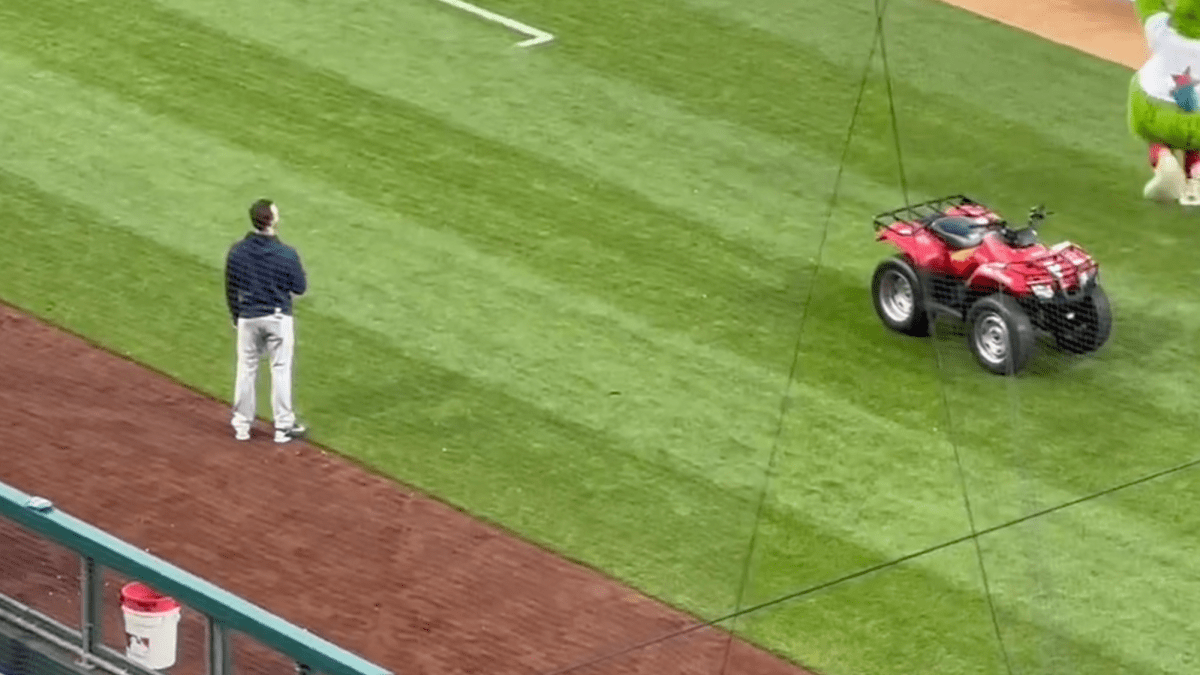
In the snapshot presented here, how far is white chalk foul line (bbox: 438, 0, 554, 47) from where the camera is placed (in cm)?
2089

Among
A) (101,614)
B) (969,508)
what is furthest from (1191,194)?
(101,614)

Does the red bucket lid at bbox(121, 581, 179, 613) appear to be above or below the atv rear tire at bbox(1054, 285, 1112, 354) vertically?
above

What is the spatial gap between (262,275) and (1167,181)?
19.9 ft

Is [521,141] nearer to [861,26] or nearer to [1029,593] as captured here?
[861,26]

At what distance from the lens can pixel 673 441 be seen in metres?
15.8

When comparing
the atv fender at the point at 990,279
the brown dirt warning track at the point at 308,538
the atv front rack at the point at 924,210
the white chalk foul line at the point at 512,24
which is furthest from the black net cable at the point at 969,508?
the white chalk foul line at the point at 512,24

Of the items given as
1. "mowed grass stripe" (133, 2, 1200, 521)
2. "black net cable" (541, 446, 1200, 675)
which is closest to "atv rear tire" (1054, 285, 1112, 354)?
"mowed grass stripe" (133, 2, 1200, 521)

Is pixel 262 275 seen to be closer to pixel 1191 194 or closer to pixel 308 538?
pixel 308 538

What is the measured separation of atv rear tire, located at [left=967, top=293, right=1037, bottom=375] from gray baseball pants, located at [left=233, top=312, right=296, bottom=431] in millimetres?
3573

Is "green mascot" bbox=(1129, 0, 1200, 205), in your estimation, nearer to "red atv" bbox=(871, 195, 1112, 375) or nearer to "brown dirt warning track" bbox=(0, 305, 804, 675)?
"red atv" bbox=(871, 195, 1112, 375)

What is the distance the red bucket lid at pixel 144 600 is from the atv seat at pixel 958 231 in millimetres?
6109

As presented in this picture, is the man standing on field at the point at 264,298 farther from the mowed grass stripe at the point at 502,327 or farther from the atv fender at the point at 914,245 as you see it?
the atv fender at the point at 914,245

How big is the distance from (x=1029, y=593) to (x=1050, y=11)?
803cm

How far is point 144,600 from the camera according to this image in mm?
11898
